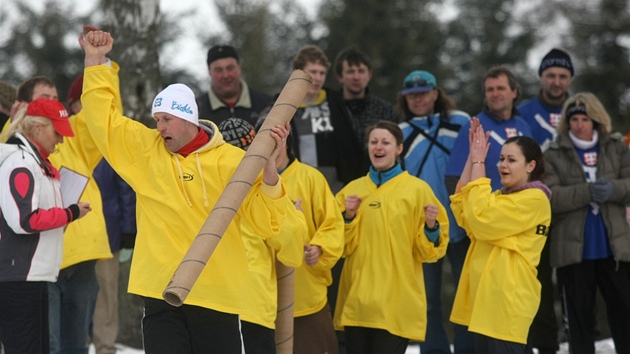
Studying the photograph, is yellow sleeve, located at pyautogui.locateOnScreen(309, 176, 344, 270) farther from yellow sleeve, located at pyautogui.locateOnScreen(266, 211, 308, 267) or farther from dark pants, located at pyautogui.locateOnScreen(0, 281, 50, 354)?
dark pants, located at pyautogui.locateOnScreen(0, 281, 50, 354)

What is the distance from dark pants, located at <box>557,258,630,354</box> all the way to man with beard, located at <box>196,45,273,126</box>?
9.56ft

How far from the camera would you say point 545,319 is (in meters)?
8.77

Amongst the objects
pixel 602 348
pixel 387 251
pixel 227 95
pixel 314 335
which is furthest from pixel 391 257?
pixel 602 348

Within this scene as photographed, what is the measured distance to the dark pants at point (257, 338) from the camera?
7.14m

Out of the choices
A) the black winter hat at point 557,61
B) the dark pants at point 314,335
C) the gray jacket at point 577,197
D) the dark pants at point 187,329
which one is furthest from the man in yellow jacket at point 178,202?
the black winter hat at point 557,61

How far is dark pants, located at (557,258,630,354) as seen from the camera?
27.8 feet

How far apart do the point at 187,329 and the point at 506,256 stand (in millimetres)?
2552

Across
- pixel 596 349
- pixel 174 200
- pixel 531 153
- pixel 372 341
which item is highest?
pixel 531 153

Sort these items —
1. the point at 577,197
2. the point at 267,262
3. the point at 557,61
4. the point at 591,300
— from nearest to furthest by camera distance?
the point at 267,262, the point at 577,197, the point at 591,300, the point at 557,61

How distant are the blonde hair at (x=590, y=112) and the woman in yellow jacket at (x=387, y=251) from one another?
142cm

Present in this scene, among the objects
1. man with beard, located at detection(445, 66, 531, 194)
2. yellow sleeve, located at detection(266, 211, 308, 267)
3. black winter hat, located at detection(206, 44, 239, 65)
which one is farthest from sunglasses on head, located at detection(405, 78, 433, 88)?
yellow sleeve, located at detection(266, 211, 308, 267)

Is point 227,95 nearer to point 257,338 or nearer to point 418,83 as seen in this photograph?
point 418,83

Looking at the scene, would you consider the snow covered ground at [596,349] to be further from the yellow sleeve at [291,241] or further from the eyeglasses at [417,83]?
the yellow sleeve at [291,241]

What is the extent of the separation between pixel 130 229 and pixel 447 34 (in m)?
19.2
